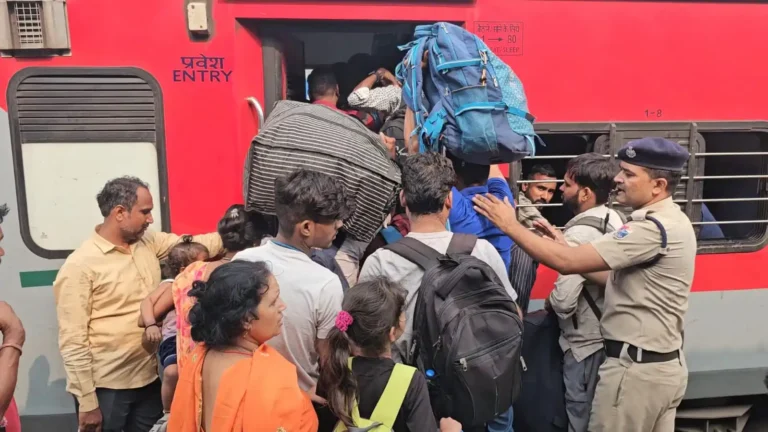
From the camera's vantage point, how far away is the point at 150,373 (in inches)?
102

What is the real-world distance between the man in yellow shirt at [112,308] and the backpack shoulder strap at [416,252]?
102cm

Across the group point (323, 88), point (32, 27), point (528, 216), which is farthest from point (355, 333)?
point (32, 27)

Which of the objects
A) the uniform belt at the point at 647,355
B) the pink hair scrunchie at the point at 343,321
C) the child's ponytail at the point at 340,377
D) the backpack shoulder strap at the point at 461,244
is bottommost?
the uniform belt at the point at 647,355

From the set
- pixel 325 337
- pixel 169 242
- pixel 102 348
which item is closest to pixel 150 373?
pixel 102 348

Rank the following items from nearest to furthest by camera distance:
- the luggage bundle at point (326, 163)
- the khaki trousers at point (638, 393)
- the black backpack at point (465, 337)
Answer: the black backpack at point (465, 337) < the luggage bundle at point (326, 163) < the khaki trousers at point (638, 393)

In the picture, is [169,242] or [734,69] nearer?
[169,242]

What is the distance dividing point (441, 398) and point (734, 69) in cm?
243

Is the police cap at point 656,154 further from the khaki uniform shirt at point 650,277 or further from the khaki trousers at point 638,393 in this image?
the khaki trousers at point 638,393

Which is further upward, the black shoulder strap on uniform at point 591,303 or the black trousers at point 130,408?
the black shoulder strap on uniform at point 591,303

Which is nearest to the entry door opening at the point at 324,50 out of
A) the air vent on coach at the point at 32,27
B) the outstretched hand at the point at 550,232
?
the air vent on coach at the point at 32,27

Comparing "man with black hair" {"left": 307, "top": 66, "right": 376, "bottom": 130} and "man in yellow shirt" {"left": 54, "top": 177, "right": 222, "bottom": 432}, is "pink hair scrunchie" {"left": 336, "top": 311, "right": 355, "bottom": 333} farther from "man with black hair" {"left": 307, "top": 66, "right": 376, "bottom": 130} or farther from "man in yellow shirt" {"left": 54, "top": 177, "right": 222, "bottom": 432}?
"man with black hair" {"left": 307, "top": 66, "right": 376, "bottom": 130}

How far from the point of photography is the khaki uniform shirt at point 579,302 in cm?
246

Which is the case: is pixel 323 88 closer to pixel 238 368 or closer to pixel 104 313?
pixel 104 313

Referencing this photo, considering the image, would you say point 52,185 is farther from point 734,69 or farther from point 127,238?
point 734,69
